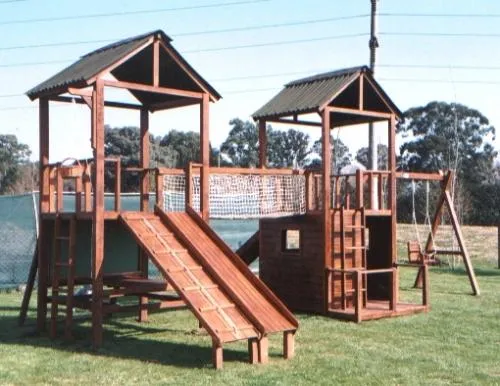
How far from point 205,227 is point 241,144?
130 ft

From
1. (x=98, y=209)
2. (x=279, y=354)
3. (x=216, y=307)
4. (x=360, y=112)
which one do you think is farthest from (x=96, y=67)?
(x=360, y=112)

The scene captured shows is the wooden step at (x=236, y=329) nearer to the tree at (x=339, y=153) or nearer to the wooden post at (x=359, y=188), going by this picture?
the wooden post at (x=359, y=188)

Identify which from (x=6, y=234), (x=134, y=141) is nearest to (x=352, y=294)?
(x=6, y=234)

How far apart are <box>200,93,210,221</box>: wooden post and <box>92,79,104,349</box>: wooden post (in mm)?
1901

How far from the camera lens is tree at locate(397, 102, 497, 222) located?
4811cm

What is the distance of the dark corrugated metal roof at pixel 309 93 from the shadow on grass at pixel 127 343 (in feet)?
16.0

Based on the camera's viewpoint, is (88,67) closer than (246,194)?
Yes

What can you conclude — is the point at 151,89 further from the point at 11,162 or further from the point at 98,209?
the point at 11,162

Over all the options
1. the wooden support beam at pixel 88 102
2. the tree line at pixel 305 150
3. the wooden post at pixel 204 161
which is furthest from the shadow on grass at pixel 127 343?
the tree line at pixel 305 150

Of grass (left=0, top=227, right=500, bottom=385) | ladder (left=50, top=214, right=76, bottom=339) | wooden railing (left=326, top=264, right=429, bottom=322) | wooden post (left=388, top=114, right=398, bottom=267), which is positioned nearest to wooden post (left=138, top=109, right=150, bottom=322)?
grass (left=0, top=227, right=500, bottom=385)

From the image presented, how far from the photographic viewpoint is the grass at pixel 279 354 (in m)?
8.06

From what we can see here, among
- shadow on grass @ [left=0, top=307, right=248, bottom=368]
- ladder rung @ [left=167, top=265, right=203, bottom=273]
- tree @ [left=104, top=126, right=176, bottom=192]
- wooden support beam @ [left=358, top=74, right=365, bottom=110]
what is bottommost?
shadow on grass @ [left=0, top=307, right=248, bottom=368]

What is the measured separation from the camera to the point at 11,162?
190 feet

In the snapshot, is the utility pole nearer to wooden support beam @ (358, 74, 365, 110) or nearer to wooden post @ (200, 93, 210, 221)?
wooden support beam @ (358, 74, 365, 110)
